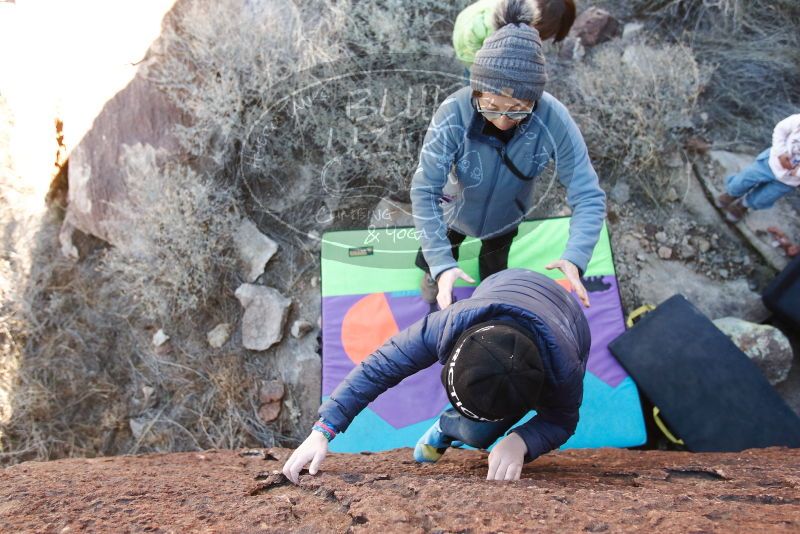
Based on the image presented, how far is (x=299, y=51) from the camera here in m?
3.16

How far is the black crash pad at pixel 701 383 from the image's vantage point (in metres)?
2.30

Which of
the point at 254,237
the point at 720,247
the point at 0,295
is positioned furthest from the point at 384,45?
the point at 0,295

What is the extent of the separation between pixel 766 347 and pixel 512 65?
1953mm

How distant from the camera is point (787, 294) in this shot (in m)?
2.58

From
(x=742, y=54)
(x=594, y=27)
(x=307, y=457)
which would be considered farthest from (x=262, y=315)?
(x=742, y=54)

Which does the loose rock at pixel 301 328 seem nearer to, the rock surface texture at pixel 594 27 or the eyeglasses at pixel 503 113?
the eyeglasses at pixel 503 113

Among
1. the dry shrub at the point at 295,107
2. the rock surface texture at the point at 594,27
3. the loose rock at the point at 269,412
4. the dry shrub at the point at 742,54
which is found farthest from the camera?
the rock surface texture at the point at 594,27

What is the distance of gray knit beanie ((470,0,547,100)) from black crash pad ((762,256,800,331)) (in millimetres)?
1770

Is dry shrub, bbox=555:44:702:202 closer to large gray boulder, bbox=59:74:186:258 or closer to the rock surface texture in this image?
the rock surface texture

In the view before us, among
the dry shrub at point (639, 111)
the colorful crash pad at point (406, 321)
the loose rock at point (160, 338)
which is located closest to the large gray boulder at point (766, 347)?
the colorful crash pad at point (406, 321)

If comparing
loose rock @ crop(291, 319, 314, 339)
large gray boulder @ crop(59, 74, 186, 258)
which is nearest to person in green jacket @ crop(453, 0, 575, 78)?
loose rock @ crop(291, 319, 314, 339)

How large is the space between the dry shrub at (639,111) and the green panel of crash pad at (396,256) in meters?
0.56

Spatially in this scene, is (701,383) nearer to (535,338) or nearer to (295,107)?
(535,338)

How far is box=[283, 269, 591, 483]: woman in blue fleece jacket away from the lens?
1.24 m
